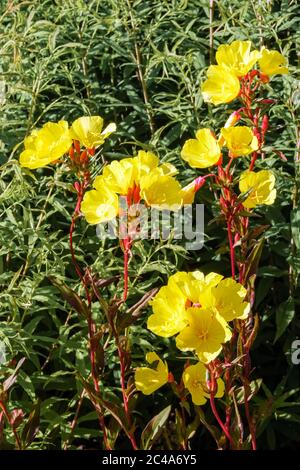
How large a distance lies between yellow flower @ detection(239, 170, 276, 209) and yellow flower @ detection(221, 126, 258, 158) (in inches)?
2.4

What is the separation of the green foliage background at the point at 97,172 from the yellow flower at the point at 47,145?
418 millimetres

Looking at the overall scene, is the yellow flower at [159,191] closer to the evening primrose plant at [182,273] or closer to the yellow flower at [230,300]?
the evening primrose plant at [182,273]

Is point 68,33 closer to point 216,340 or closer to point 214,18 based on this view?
point 214,18

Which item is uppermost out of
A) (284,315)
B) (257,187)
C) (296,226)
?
(257,187)

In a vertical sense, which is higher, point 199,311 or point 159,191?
point 159,191

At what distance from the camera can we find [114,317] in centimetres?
208

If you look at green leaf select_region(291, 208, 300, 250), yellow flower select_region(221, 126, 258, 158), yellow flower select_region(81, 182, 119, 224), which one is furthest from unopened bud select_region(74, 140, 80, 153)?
green leaf select_region(291, 208, 300, 250)

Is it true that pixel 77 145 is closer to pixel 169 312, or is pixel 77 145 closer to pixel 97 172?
pixel 169 312

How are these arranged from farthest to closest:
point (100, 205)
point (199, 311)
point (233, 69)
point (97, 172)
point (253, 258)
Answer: point (97, 172) < point (233, 69) < point (253, 258) < point (100, 205) < point (199, 311)

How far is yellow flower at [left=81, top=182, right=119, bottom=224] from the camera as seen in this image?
6.73ft

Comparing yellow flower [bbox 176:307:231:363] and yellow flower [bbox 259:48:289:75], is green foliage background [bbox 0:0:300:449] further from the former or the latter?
yellow flower [bbox 176:307:231:363]

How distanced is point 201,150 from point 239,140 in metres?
0.09

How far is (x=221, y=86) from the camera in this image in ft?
7.75

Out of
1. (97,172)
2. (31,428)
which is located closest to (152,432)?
(31,428)
